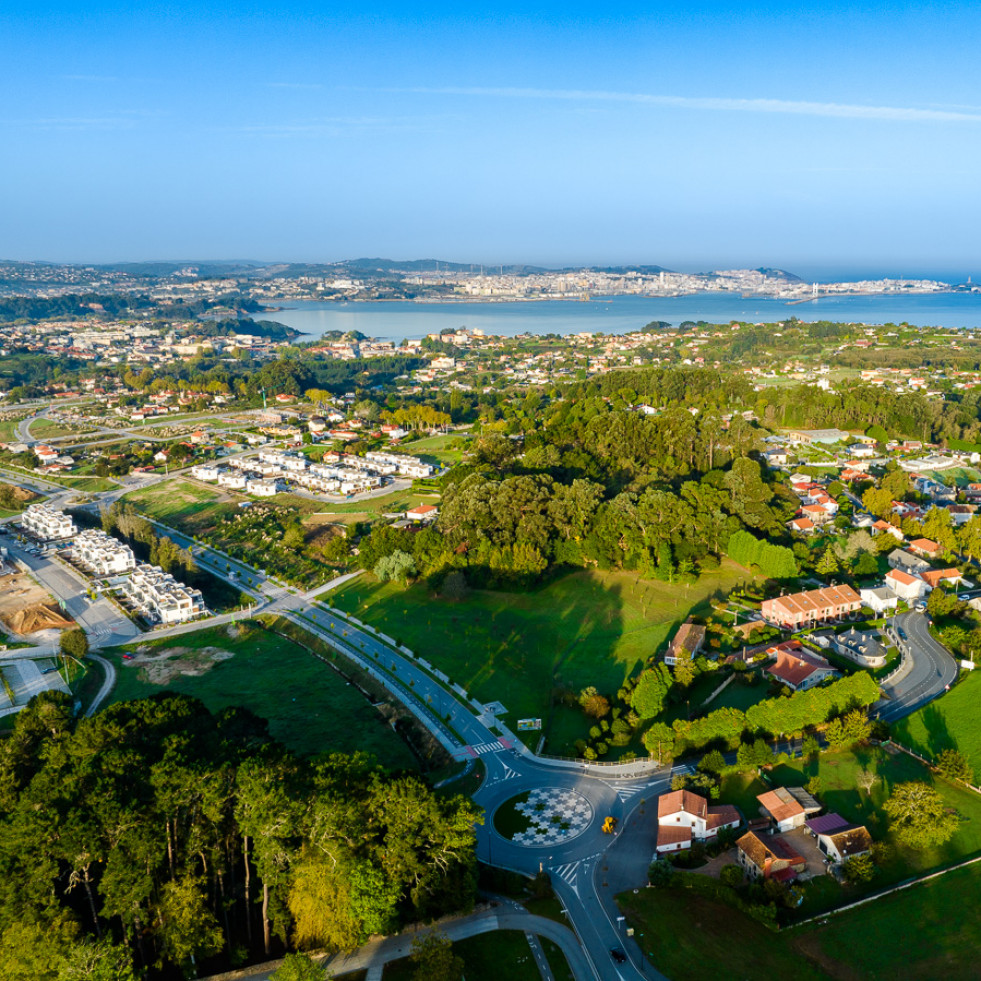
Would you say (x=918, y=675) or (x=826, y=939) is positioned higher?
(x=918, y=675)

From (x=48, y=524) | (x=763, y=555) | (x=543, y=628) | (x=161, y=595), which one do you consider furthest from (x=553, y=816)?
(x=48, y=524)

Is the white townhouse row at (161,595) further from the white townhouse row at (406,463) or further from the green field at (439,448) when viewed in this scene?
the green field at (439,448)

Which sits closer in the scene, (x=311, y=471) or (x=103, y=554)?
(x=103, y=554)

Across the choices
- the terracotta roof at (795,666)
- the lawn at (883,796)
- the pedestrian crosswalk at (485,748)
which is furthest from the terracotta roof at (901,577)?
the pedestrian crosswalk at (485,748)

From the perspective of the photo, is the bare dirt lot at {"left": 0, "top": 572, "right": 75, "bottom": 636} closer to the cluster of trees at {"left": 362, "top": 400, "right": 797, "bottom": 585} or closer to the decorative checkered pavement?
the cluster of trees at {"left": 362, "top": 400, "right": 797, "bottom": 585}

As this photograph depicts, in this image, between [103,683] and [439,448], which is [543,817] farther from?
[439,448]

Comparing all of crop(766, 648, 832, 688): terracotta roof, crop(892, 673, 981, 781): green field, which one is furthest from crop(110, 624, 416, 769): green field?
crop(892, 673, 981, 781): green field
